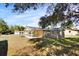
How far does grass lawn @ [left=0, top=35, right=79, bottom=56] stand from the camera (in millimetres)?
1276

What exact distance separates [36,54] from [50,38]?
0.17m

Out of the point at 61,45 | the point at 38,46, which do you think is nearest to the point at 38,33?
the point at 38,46

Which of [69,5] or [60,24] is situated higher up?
[69,5]

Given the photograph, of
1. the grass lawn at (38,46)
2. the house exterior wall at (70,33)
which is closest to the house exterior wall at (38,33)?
the grass lawn at (38,46)

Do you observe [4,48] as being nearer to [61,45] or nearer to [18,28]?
[18,28]

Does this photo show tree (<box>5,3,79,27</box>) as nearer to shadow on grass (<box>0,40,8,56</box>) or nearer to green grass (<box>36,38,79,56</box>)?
green grass (<box>36,38,79,56</box>)

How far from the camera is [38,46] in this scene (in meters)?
1.29

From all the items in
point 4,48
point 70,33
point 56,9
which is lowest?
point 4,48

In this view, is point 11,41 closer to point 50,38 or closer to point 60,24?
point 50,38

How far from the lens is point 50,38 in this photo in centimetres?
129

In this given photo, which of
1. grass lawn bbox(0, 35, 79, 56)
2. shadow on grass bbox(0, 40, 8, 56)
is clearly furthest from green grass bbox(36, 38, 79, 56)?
shadow on grass bbox(0, 40, 8, 56)

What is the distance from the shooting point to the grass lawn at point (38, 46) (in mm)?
1276

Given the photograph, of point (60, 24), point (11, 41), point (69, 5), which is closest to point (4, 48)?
point (11, 41)

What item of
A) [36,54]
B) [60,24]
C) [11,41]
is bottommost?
[36,54]
